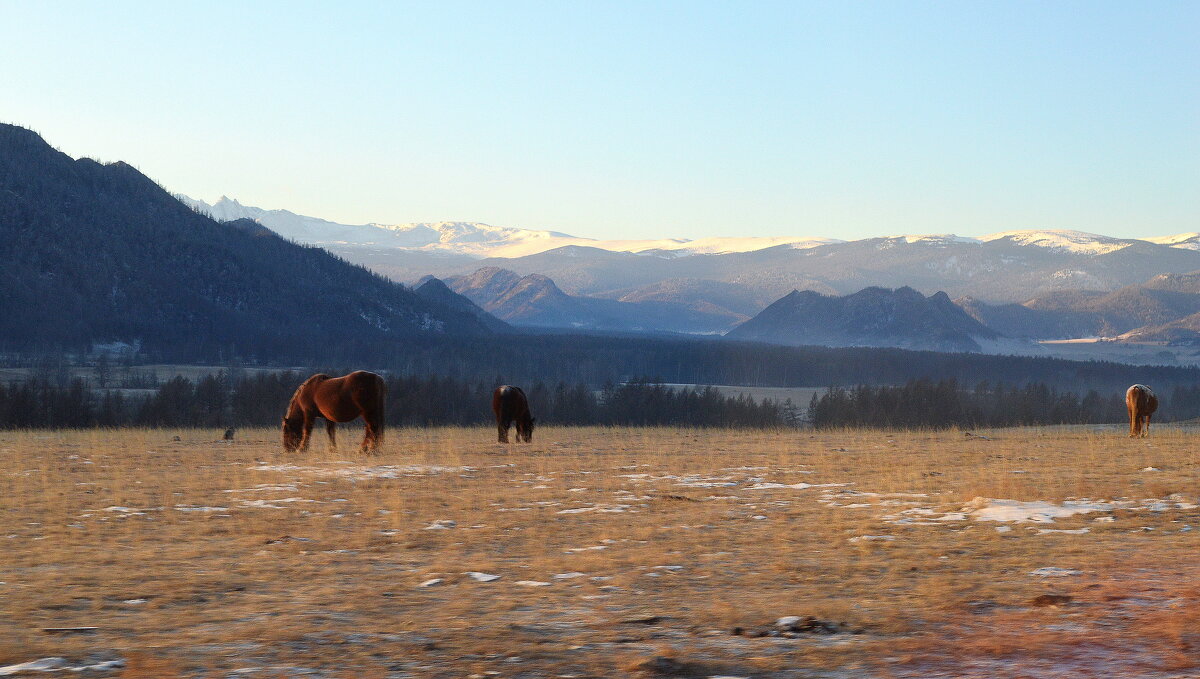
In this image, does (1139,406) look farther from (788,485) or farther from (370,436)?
(370,436)

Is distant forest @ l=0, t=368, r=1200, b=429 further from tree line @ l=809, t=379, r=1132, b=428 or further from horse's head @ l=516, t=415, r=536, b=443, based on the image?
horse's head @ l=516, t=415, r=536, b=443

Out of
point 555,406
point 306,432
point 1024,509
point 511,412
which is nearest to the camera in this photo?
point 1024,509

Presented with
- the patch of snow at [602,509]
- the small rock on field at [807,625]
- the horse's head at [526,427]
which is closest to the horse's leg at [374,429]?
the horse's head at [526,427]

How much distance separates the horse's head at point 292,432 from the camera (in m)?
26.1

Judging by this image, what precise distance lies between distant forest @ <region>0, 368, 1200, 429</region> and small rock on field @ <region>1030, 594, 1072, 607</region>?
58297mm

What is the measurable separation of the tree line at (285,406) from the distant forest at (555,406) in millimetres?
113

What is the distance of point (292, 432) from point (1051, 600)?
2156cm

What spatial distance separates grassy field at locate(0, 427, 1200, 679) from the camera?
6.70 metres

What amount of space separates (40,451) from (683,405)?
7908 cm

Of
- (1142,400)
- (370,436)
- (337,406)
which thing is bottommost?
(370,436)

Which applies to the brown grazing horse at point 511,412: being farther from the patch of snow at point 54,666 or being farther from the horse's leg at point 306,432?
the patch of snow at point 54,666

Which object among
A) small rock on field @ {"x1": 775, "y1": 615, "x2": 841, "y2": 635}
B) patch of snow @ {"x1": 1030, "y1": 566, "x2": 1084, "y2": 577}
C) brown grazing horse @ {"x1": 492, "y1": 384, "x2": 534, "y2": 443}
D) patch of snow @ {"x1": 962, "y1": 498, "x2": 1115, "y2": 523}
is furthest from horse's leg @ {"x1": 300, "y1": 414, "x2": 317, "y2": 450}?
small rock on field @ {"x1": 775, "y1": 615, "x2": 841, "y2": 635}

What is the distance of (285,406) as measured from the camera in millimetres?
79812

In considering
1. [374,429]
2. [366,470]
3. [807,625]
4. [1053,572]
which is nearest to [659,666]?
[807,625]
